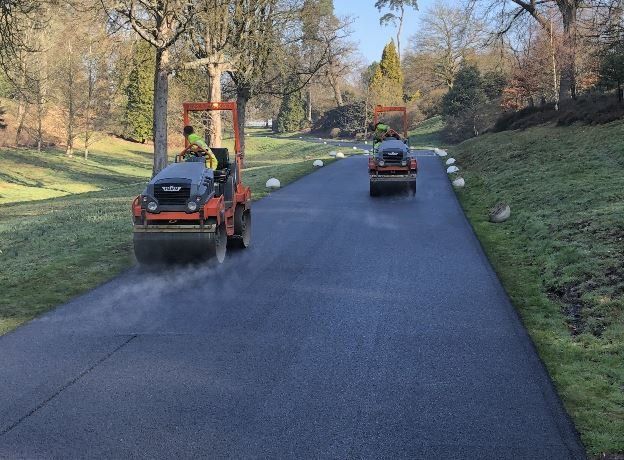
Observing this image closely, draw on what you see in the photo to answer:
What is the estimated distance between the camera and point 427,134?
5959 centimetres

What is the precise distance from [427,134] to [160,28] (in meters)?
45.6

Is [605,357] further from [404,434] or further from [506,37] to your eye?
[506,37]

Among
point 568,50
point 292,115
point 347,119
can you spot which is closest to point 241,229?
point 568,50

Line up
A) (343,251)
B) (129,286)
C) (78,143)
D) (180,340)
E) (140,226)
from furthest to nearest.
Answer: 1. (78,143)
2. (343,251)
3. (140,226)
4. (129,286)
5. (180,340)

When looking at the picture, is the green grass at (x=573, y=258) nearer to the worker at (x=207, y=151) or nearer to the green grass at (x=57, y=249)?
the worker at (x=207, y=151)

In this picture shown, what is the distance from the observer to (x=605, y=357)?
5773 mm

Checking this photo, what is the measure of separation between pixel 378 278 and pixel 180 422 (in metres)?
4.97

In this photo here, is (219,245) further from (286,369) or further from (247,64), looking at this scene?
(247,64)

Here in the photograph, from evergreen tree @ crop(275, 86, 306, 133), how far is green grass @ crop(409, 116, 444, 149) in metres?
34.2

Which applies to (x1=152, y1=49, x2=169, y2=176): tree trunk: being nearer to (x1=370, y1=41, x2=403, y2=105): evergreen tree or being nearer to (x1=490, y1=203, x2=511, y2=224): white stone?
Result: (x1=490, y1=203, x2=511, y2=224): white stone

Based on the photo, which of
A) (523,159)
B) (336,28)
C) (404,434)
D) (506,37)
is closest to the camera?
(404,434)

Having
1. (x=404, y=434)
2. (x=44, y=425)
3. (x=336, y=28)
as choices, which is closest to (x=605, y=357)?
(x=404, y=434)

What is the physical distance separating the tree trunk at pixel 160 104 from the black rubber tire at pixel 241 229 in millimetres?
7497

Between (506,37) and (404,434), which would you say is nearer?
(404,434)
